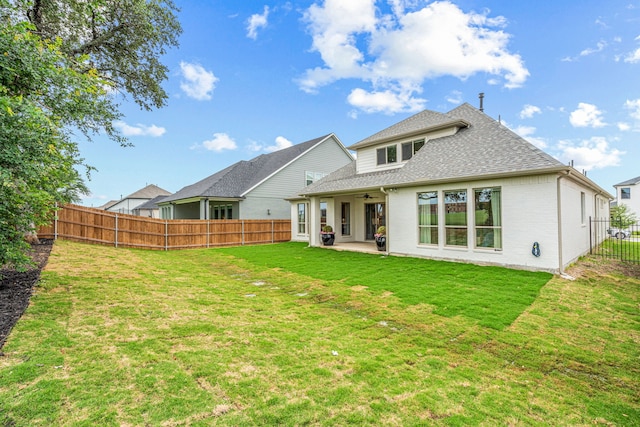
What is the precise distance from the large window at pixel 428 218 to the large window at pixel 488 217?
1322 mm

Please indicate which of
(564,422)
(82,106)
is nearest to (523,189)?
(564,422)

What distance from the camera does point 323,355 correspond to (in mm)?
3545

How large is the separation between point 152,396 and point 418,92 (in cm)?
1954

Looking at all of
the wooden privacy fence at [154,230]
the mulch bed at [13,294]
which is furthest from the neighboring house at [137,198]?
the mulch bed at [13,294]

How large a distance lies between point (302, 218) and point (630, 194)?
4064cm

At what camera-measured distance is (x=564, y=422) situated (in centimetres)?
250

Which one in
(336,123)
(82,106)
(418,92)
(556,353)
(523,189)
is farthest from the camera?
(336,123)

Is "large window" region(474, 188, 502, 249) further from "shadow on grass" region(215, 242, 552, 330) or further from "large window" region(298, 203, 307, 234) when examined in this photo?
"large window" region(298, 203, 307, 234)

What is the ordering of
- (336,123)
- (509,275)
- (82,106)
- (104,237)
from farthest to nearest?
(336,123) < (104,237) < (509,275) < (82,106)

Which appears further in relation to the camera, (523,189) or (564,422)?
(523,189)

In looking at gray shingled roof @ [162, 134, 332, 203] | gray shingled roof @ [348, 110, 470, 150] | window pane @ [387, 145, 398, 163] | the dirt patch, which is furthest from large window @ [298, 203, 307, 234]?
the dirt patch

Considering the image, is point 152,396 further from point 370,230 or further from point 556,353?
point 370,230

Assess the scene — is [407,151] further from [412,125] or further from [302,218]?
[302,218]

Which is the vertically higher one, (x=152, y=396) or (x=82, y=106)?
(x=82, y=106)
